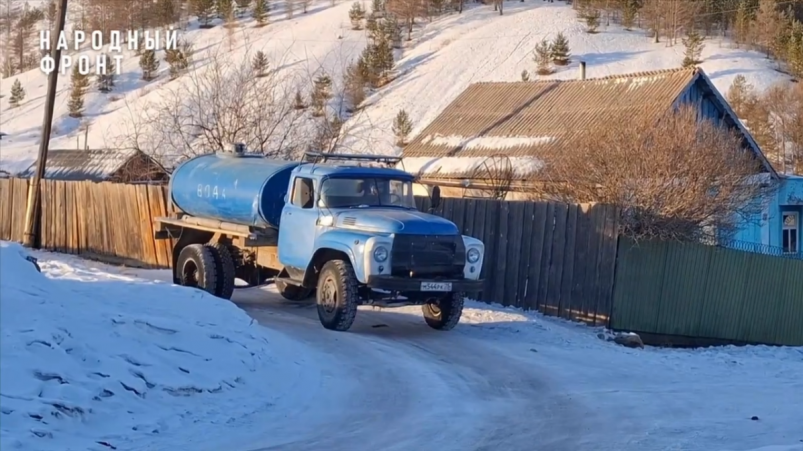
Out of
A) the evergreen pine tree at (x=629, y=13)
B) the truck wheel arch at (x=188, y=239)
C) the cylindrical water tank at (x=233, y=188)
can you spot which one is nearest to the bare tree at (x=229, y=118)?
the cylindrical water tank at (x=233, y=188)

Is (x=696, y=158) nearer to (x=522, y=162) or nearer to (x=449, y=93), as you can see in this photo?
(x=522, y=162)

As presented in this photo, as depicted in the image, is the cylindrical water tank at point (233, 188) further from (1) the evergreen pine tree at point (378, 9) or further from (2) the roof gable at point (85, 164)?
(1) the evergreen pine tree at point (378, 9)

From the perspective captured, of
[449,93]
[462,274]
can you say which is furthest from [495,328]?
[449,93]

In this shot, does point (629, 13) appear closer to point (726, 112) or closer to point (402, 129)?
point (402, 129)

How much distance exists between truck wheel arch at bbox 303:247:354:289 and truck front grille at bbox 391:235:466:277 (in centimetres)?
94

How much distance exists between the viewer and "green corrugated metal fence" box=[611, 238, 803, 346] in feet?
50.6

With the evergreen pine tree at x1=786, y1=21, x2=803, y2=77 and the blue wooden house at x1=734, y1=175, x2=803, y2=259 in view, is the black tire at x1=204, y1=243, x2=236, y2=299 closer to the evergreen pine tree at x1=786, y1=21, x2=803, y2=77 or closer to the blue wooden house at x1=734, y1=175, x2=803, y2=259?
the blue wooden house at x1=734, y1=175, x2=803, y2=259

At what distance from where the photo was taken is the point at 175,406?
8594mm

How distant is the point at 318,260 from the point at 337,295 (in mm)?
950

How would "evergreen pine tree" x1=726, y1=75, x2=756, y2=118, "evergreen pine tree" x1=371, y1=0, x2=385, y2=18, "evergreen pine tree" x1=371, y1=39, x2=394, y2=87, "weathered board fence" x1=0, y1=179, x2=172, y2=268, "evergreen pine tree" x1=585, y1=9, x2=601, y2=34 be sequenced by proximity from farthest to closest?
"evergreen pine tree" x1=371, y1=0, x2=385, y2=18 → "evergreen pine tree" x1=585, y1=9, x2=601, y2=34 → "evergreen pine tree" x1=371, y1=39, x2=394, y2=87 → "evergreen pine tree" x1=726, y1=75, x2=756, y2=118 → "weathered board fence" x1=0, y1=179, x2=172, y2=268

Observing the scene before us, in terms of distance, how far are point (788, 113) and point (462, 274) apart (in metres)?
32.5

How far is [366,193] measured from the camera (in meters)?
14.1

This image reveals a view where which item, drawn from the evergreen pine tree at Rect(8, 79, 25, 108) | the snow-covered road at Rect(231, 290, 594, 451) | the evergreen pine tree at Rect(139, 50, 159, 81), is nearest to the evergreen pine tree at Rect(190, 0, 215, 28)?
the evergreen pine tree at Rect(139, 50, 159, 81)

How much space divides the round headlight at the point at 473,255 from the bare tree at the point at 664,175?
2.97m
